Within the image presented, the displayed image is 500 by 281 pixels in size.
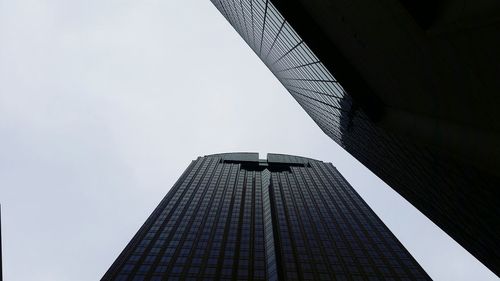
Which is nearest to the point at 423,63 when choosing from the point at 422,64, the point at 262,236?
the point at 422,64

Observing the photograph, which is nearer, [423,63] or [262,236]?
[423,63]

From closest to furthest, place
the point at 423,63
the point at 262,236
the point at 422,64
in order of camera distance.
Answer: the point at 423,63 → the point at 422,64 → the point at 262,236

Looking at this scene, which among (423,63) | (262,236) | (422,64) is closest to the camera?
(423,63)

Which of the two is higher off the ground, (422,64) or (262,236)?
(422,64)

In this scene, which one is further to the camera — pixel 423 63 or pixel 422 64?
pixel 422 64

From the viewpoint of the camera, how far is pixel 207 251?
9650 centimetres

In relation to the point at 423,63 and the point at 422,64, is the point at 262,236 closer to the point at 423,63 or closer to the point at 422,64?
the point at 422,64

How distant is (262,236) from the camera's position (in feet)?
365

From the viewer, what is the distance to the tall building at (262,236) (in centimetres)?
8694

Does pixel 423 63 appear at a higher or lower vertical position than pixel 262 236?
higher

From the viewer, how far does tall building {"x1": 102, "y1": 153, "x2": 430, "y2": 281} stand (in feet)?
285

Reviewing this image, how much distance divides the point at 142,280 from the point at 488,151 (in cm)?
7722

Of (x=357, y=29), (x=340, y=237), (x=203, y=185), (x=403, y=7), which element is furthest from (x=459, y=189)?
(x=203, y=185)

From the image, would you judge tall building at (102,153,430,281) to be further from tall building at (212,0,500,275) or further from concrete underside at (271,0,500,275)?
concrete underside at (271,0,500,275)
